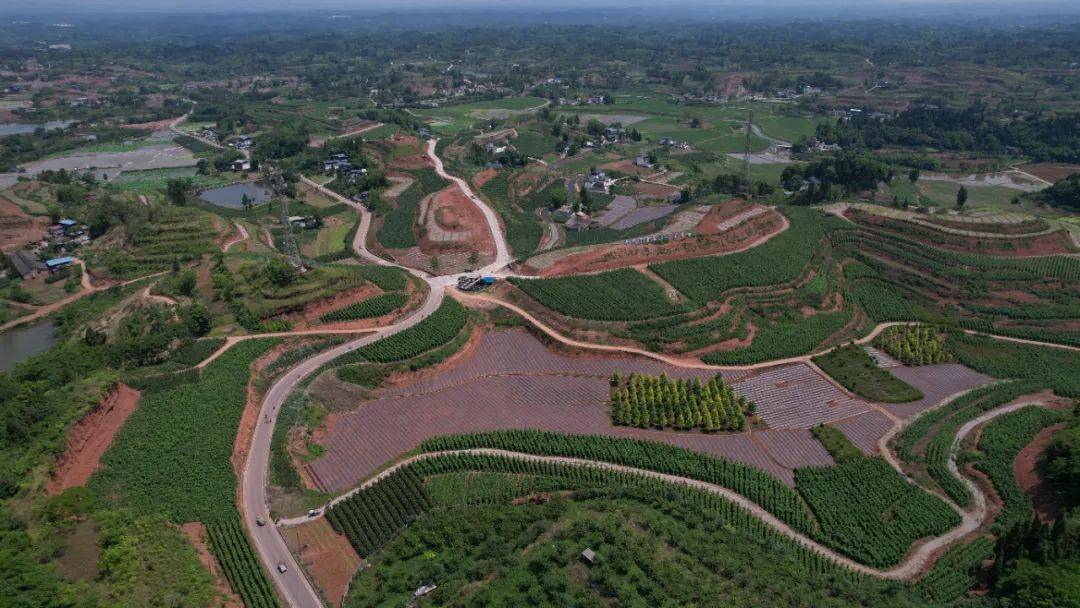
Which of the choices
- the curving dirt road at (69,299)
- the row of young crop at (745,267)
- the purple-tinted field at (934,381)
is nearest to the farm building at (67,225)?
the curving dirt road at (69,299)

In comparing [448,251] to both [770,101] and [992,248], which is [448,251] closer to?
[992,248]

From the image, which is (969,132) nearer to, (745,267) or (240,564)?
(745,267)

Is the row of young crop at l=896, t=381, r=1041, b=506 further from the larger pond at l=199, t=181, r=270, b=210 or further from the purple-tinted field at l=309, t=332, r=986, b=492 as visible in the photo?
the larger pond at l=199, t=181, r=270, b=210

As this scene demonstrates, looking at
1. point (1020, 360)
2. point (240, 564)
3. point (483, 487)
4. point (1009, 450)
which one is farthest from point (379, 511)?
point (1020, 360)

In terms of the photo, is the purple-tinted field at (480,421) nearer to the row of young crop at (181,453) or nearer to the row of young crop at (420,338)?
the row of young crop at (420,338)

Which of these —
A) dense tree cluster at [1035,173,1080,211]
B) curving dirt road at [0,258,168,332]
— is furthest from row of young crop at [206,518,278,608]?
dense tree cluster at [1035,173,1080,211]
